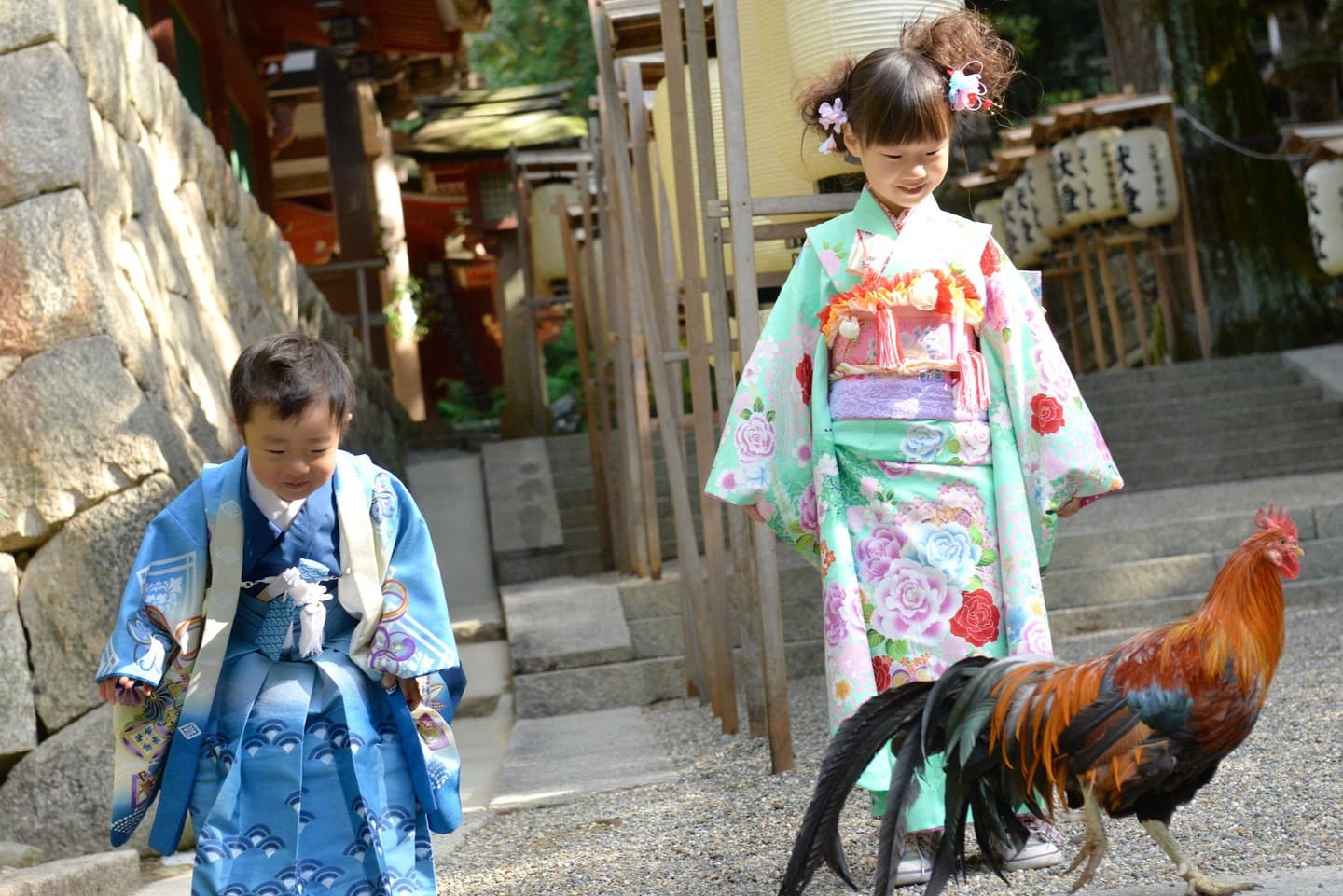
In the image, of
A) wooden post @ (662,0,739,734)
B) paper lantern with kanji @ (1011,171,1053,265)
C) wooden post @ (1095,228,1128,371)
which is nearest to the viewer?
wooden post @ (662,0,739,734)

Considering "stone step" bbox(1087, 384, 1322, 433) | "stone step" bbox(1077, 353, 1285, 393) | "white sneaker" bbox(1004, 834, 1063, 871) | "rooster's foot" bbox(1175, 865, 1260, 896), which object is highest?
"rooster's foot" bbox(1175, 865, 1260, 896)

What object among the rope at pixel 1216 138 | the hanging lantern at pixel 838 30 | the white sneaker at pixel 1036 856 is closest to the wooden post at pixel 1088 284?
the rope at pixel 1216 138

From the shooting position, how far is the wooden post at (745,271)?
4148 millimetres

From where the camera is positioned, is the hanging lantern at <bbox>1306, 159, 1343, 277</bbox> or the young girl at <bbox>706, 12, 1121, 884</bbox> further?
the hanging lantern at <bbox>1306, 159, 1343, 277</bbox>

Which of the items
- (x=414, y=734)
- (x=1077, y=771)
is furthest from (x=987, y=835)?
(x=414, y=734)

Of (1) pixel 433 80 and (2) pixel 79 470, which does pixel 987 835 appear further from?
(1) pixel 433 80

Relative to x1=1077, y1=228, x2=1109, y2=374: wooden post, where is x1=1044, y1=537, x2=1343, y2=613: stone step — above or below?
below

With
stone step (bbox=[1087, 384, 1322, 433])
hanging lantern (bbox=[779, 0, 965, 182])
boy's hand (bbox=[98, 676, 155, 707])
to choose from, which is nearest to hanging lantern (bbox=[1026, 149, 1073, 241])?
stone step (bbox=[1087, 384, 1322, 433])

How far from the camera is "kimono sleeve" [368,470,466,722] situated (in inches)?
111

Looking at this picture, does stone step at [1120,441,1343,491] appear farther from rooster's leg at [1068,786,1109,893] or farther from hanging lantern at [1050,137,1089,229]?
rooster's leg at [1068,786,1109,893]

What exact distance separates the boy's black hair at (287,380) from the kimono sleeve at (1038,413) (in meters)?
1.54

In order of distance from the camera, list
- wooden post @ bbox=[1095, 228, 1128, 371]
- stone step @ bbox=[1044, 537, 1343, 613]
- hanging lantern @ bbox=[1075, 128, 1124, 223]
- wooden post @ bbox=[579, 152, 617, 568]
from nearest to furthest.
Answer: stone step @ bbox=[1044, 537, 1343, 613]
wooden post @ bbox=[579, 152, 617, 568]
hanging lantern @ bbox=[1075, 128, 1124, 223]
wooden post @ bbox=[1095, 228, 1128, 371]

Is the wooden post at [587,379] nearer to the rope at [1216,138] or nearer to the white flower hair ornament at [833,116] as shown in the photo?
the white flower hair ornament at [833,116]

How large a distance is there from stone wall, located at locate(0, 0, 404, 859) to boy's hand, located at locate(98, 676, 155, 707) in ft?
4.83
